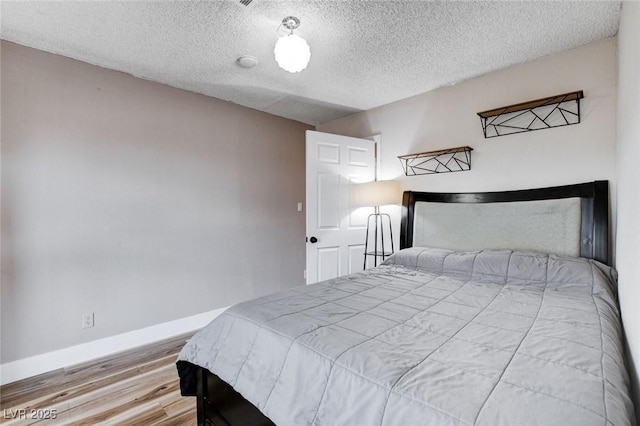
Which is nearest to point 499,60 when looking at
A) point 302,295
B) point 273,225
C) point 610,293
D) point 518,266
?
point 518,266

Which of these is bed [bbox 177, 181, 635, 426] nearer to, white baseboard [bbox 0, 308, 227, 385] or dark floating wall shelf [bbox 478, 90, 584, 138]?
dark floating wall shelf [bbox 478, 90, 584, 138]

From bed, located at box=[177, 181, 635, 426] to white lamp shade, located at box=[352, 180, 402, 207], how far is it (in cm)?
88

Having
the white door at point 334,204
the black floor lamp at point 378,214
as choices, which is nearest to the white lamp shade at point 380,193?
the black floor lamp at point 378,214

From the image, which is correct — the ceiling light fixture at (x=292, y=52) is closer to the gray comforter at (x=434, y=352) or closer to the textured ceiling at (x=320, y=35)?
the textured ceiling at (x=320, y=35)

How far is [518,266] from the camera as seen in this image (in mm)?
1968

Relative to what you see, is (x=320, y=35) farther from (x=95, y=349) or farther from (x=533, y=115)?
(x=95, y=349)

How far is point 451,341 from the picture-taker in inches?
43.0

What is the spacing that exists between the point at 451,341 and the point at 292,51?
66.4 inches

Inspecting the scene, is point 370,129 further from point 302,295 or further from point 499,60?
point 302,295

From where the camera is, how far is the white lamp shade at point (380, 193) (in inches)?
120

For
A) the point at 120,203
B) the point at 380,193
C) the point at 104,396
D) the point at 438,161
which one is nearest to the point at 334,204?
the point at 380,193

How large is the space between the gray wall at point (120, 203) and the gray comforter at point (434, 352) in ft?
5.07

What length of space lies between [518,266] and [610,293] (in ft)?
1.47

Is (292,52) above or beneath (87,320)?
above
